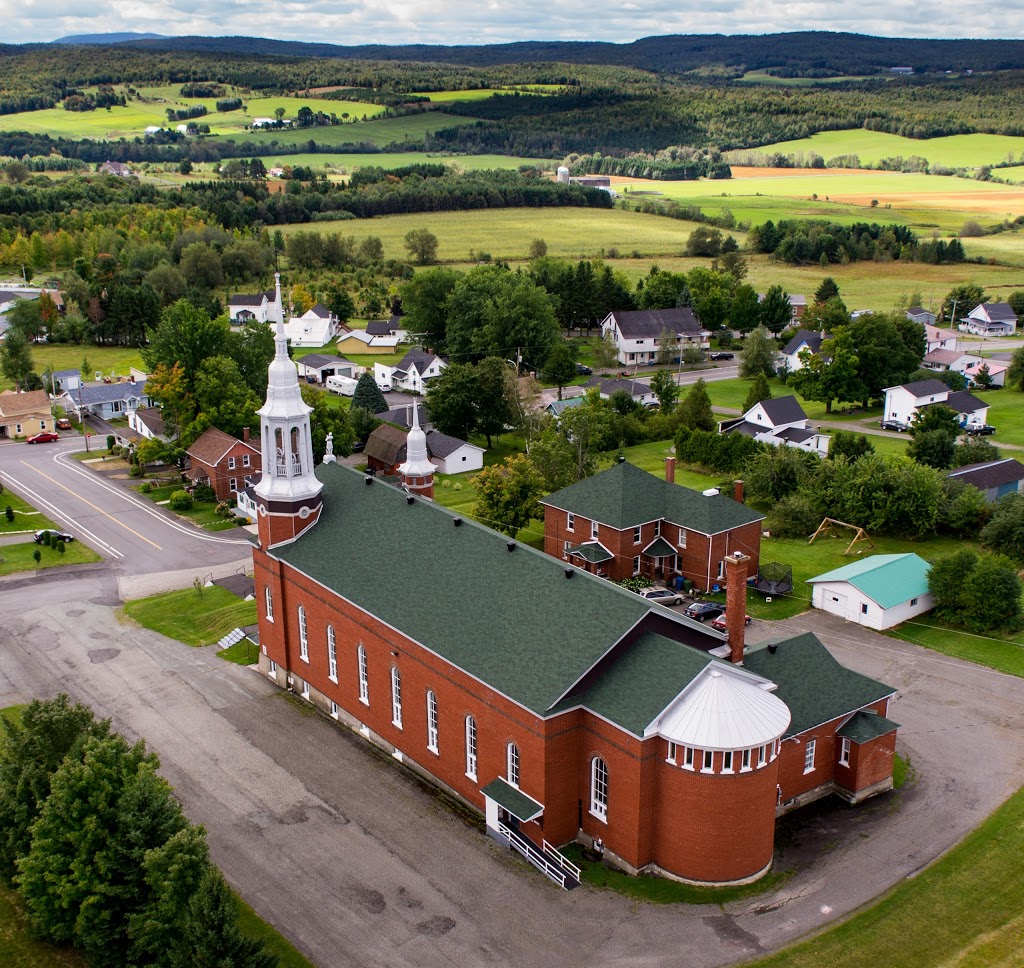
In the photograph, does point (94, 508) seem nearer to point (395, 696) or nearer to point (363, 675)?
point (363, 675)

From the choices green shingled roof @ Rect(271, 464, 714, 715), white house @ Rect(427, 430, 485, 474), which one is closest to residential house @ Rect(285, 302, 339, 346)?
white house @ Rect(427, 430, 485, 474)

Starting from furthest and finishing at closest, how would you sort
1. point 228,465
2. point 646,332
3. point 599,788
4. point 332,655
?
1. point 646,332
2. point 228,465
3. point 332,655
4. point 599,788

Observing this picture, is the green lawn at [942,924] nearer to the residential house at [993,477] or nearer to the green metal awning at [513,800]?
the green metal awning at [513,800]

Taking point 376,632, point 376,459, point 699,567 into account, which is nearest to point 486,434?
point 376,459

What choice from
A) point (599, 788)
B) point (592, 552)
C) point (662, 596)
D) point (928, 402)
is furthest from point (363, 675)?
point (928, 402)

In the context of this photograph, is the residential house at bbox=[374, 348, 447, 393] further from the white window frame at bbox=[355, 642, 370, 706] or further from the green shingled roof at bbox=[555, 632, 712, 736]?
the green shingled roof at bbox=[555, 632, 712, 736]
